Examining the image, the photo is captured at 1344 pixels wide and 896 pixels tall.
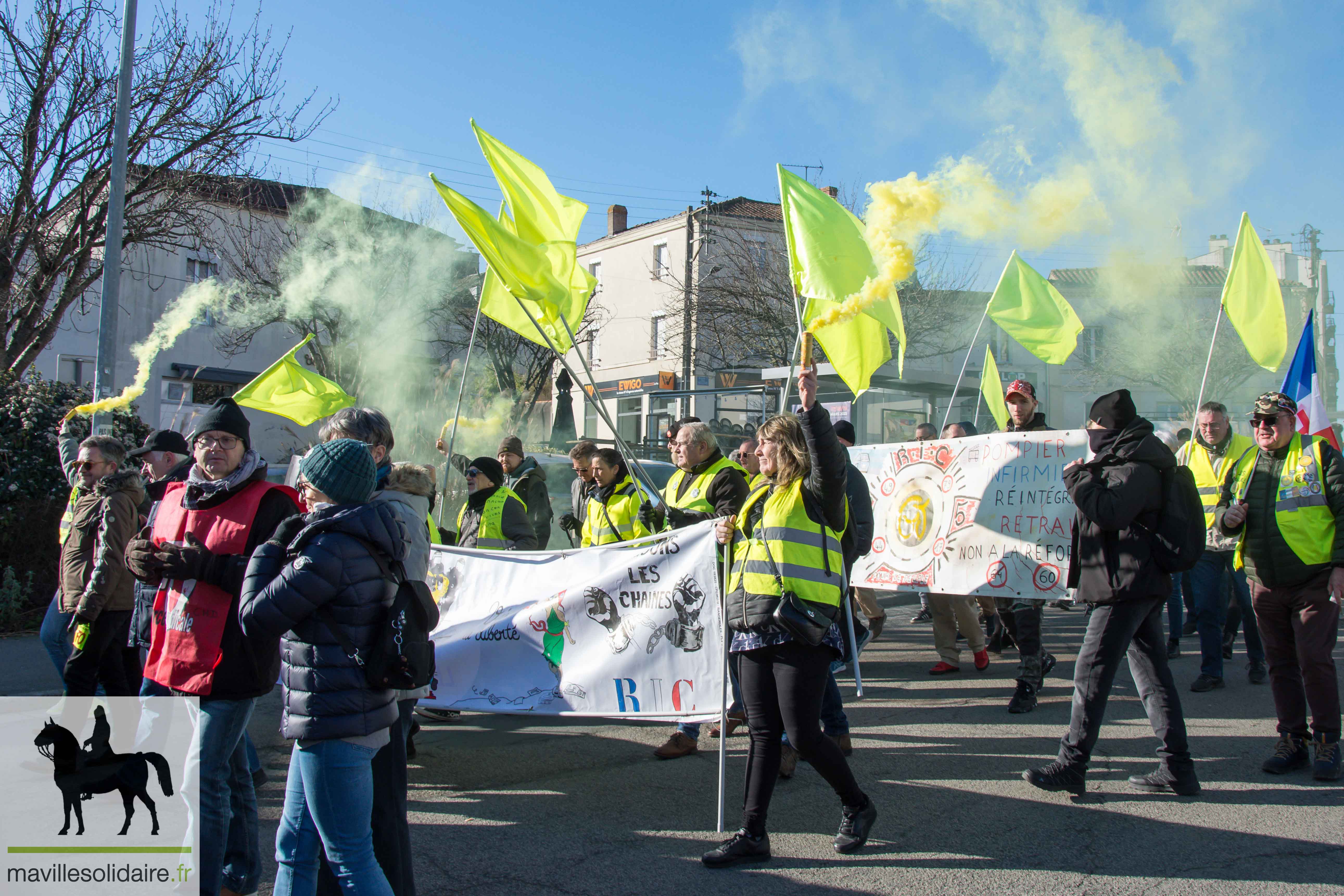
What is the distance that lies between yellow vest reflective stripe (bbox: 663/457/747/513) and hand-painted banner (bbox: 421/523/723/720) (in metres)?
0.83

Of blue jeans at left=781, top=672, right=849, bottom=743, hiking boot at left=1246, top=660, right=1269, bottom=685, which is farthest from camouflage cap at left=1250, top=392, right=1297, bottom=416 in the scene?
blue jeans at left=781, top=672, right=849, bottom=743

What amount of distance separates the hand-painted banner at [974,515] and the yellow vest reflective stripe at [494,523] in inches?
104

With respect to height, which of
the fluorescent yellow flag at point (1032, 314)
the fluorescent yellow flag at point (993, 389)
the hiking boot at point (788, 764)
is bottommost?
the hiking boot at point (788, 764)

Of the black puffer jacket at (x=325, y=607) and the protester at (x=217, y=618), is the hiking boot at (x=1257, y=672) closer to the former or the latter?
the black puffer jacket at (x=325, y=607)

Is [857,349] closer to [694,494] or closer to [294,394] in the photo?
[694,494]

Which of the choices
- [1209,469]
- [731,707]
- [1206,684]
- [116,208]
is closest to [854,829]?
[731,707]

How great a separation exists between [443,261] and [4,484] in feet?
53.4

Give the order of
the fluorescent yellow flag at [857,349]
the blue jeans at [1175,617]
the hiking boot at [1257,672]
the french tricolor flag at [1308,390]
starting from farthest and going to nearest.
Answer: the blue jeans at [1175,617] → the french tricolor flag at [1308,390] → the hiking boot at [1257,672] → the fluorescent yellow flag at [857,349]

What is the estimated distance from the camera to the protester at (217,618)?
316 cm

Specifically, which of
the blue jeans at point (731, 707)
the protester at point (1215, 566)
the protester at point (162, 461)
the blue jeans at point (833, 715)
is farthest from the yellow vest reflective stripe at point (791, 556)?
the protester at point (1215, 566)

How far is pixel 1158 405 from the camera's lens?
44562 millimetres

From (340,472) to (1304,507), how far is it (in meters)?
4.65

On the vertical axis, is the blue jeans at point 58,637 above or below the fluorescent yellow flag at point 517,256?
below

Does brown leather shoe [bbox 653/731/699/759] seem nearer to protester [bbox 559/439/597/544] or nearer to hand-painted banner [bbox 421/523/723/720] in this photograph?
hand-painted banner [bbox 421/523/723/720]
